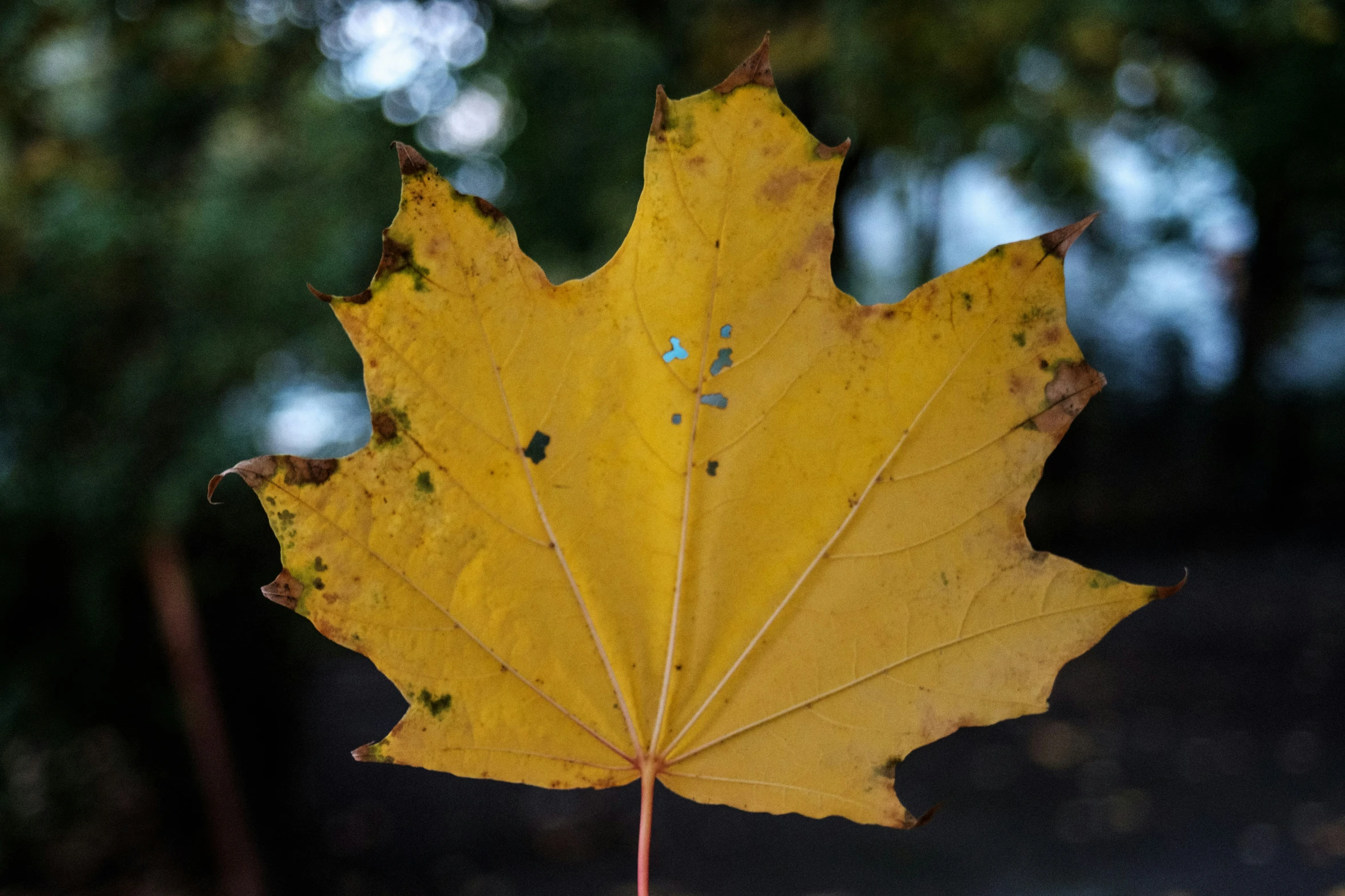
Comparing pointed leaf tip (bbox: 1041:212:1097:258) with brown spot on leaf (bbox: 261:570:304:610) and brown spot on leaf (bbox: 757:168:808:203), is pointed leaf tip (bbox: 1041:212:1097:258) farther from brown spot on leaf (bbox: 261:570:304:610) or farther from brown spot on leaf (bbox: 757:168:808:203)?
brown spot on leaf (bbox: 261:570:304:610)

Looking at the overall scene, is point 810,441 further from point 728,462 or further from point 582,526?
point 582,526

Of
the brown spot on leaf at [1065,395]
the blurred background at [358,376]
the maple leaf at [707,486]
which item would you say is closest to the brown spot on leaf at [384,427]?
the maple leaf at [707,486]

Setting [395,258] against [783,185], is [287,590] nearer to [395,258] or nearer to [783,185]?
[395,258]

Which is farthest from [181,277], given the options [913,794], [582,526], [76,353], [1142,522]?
[1142,522]

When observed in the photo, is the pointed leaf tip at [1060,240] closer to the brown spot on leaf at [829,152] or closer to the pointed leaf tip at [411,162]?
the brown spot on leaf at [829,152]

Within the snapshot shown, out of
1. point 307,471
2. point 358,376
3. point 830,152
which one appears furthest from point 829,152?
point 358,376
